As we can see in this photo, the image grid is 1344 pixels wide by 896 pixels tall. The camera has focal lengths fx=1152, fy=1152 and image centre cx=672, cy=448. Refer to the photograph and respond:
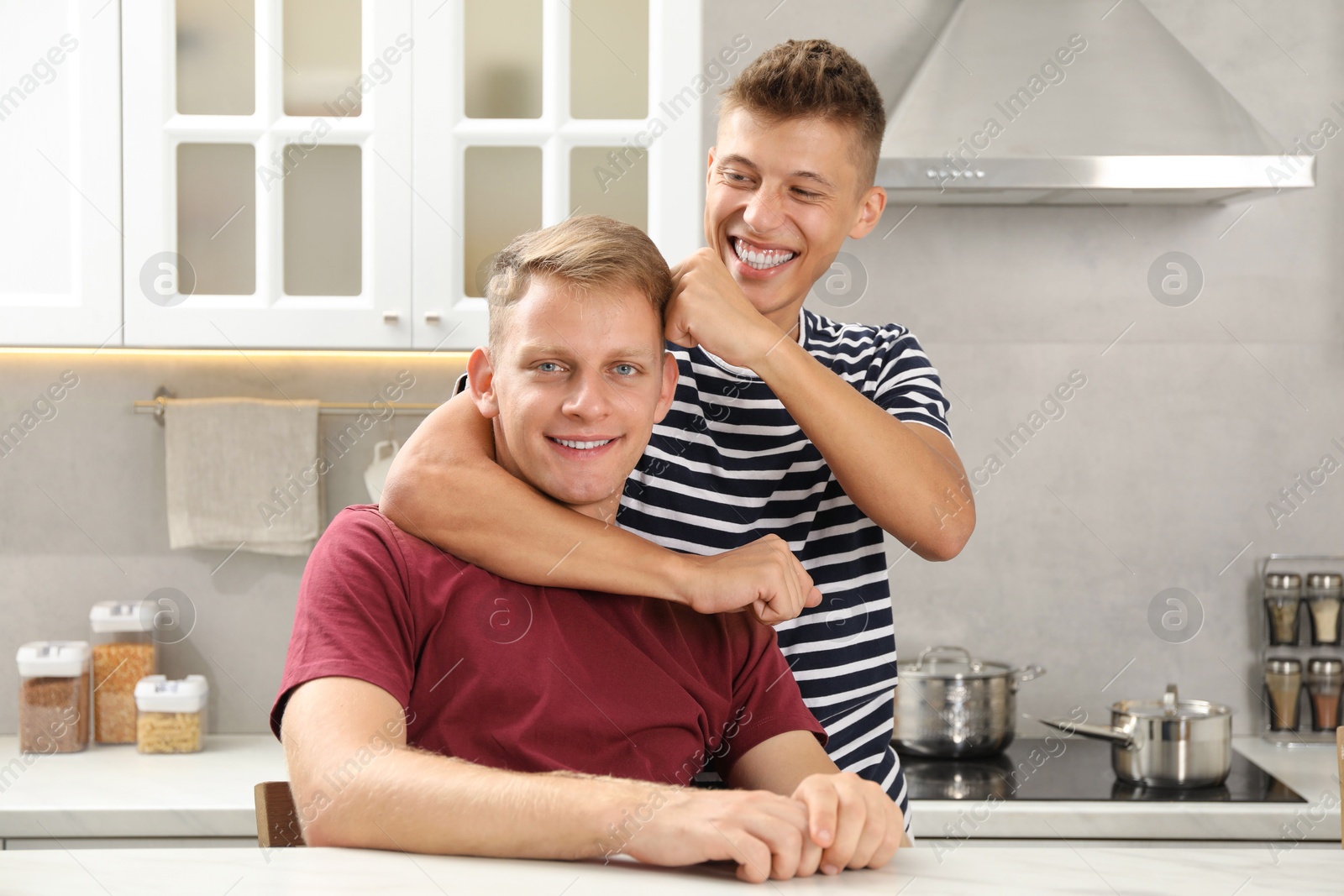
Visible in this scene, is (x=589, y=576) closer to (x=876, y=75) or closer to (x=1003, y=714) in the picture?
(x=1003, y=714)

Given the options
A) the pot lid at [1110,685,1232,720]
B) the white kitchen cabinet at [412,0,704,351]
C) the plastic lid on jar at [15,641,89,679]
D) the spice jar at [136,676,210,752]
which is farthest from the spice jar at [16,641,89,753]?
the pot lid at [1110,685,1232,720]

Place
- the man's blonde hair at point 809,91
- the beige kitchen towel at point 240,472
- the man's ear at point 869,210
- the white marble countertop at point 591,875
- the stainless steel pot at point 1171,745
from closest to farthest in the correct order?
1. the white marble countertop at point 591,875
2. the man's blonde hair at point 809,91
3. the man's ear at point 869,210
4. the stainless steel pot at point 1171,745
5. the beige kitchen towel at point 240,472

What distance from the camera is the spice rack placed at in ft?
7.42

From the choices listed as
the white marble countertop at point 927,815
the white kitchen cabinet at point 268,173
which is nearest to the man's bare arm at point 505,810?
the white marble countertop at point 927,815

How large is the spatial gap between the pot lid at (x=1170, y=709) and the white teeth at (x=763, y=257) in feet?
4.00

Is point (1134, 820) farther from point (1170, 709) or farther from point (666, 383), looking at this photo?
point (666, 383)

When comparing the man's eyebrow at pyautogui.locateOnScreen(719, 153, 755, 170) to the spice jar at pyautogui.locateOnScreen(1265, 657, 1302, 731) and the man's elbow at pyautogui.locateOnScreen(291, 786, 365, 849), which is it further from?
the spice jar at pyautogui.locateOnScreen(1265, 657, 1302, 731)

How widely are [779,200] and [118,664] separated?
5.69 feet

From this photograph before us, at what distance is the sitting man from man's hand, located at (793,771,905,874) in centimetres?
4

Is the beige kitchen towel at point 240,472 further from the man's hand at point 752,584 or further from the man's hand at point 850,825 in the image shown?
the man's hand at point 850,825

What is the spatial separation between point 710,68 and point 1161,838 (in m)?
1.61

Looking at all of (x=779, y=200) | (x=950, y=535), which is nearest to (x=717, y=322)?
(x=779, y=200)

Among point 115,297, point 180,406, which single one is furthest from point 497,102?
point 180,406

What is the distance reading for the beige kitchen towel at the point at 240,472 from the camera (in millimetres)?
2314
